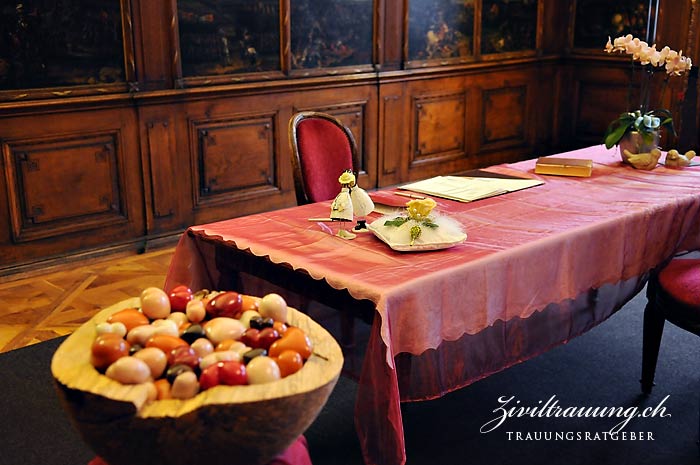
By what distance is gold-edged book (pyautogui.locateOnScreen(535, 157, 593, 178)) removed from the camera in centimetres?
352

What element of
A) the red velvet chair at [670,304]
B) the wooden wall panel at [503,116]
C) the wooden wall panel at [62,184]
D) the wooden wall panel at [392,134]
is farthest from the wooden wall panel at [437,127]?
the red velvet chair at [670,304]

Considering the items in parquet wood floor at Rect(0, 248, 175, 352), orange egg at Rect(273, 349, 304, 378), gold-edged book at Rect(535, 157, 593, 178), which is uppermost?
orange egg at Rect(273, 349, 304, 378)

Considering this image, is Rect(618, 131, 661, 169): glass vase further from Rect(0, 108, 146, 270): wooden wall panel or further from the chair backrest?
Rect(0, 108, 146, 270): wooden wall panel

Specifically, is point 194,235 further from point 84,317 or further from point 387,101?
point 387,101

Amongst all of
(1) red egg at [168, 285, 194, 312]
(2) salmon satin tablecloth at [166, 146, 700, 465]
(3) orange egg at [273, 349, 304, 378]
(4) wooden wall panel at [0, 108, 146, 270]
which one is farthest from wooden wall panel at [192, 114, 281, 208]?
(3) orange egg at [273, 349, 304, 378]

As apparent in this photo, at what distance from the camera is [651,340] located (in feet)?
10.3

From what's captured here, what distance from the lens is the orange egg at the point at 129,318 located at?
166 cm

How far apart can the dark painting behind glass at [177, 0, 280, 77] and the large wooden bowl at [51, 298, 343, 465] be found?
366 cm

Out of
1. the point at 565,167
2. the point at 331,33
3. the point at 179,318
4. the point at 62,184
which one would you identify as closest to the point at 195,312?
the point at 179,318

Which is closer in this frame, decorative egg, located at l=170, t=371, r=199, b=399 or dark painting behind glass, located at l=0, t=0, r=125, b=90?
decorative egg, located at l=170, t=371, r=199, b=399

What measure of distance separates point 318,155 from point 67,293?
5.43 ft

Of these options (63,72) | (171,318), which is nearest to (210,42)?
(63,72)

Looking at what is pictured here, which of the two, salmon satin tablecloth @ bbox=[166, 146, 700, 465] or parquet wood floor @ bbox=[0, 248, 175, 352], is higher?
salmon satin tablecloth @ bbox=[166, 146, 700, 465]

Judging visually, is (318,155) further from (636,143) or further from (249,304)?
Result: (249,304)
